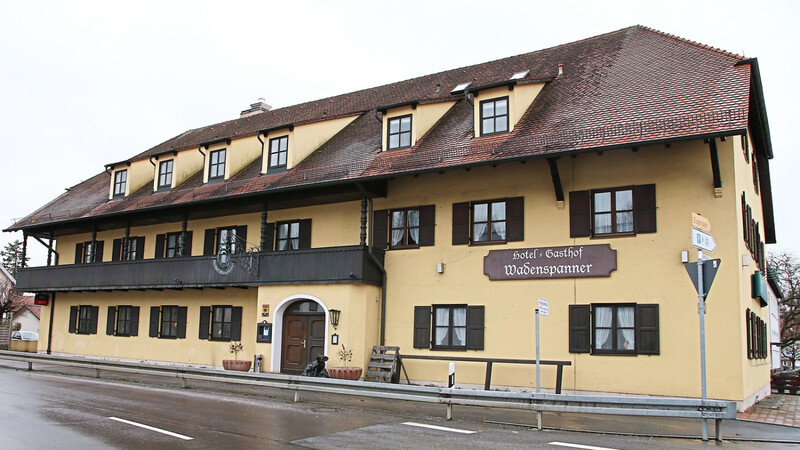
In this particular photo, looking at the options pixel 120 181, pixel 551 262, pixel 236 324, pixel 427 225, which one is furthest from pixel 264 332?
pixel 120 181

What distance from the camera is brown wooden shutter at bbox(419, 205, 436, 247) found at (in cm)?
1956

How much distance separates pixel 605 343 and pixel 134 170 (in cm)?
2187

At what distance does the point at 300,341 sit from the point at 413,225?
5.23m

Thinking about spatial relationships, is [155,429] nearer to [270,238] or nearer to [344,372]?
[344,372]

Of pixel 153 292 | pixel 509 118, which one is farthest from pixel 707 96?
pixel 153 292

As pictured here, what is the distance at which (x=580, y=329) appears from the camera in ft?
54.3

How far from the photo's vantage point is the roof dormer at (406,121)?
67.6 feet

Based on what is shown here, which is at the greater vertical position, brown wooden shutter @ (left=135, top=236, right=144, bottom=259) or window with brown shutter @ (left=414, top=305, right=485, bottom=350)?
brown wooden shutter @ (left=135, top=236, right=144, bottom=259)

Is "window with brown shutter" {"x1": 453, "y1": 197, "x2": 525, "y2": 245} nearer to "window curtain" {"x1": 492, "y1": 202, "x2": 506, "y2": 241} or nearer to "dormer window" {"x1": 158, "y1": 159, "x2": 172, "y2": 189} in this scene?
"window curtain" {"x1": 492, "y1": 202, "x2": 506, "y2": 241}

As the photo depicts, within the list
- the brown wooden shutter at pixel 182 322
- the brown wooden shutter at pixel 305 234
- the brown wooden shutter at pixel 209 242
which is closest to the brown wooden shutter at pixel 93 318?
the brown wooden shutter at pixel 182 322

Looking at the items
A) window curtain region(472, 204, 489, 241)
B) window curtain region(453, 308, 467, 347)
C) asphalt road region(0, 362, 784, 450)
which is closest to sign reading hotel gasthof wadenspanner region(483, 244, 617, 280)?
window curtain region(472, 204, 489, 241)

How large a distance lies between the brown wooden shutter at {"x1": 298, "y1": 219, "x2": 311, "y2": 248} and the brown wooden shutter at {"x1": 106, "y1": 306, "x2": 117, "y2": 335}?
11.0 m

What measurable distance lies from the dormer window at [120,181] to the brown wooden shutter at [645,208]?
2248 cm

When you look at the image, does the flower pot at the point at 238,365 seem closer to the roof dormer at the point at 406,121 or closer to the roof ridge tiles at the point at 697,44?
the roof dormer at the point at 406,121
